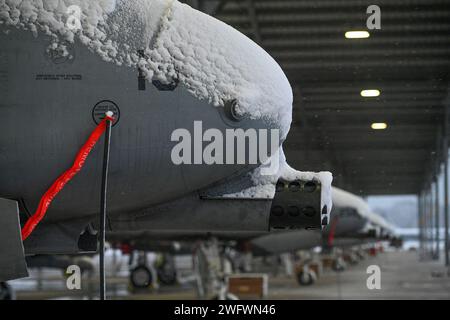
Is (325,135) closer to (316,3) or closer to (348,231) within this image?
(316,3)

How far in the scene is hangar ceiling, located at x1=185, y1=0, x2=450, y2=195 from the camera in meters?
3.62

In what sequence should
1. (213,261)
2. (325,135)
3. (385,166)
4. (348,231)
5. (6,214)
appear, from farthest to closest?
(348,231) < (213,261) < (385,166) < (325,135) < (6,214)

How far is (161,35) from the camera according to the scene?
2.97 m

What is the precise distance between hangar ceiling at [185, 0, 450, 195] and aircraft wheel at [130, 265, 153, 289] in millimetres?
13242

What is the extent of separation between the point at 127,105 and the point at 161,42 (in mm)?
265

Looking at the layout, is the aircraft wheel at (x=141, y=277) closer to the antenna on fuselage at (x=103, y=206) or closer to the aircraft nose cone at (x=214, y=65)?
the aircraft nose cone at (x=214, y=65)

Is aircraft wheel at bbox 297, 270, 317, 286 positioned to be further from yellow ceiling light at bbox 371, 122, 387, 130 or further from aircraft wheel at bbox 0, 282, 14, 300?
yellow ceiling light at bbox 371, 122, 387, 130

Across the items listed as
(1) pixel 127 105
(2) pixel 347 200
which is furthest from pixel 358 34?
(2) pixel 347 200

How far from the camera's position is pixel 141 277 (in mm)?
17438

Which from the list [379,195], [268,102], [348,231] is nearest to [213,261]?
[348,231]

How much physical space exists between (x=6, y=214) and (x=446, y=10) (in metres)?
1.99

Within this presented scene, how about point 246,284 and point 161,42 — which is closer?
point 161,42

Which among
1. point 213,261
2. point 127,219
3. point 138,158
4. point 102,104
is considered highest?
point 102,104

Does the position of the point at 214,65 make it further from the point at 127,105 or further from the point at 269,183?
the point at 269,183
